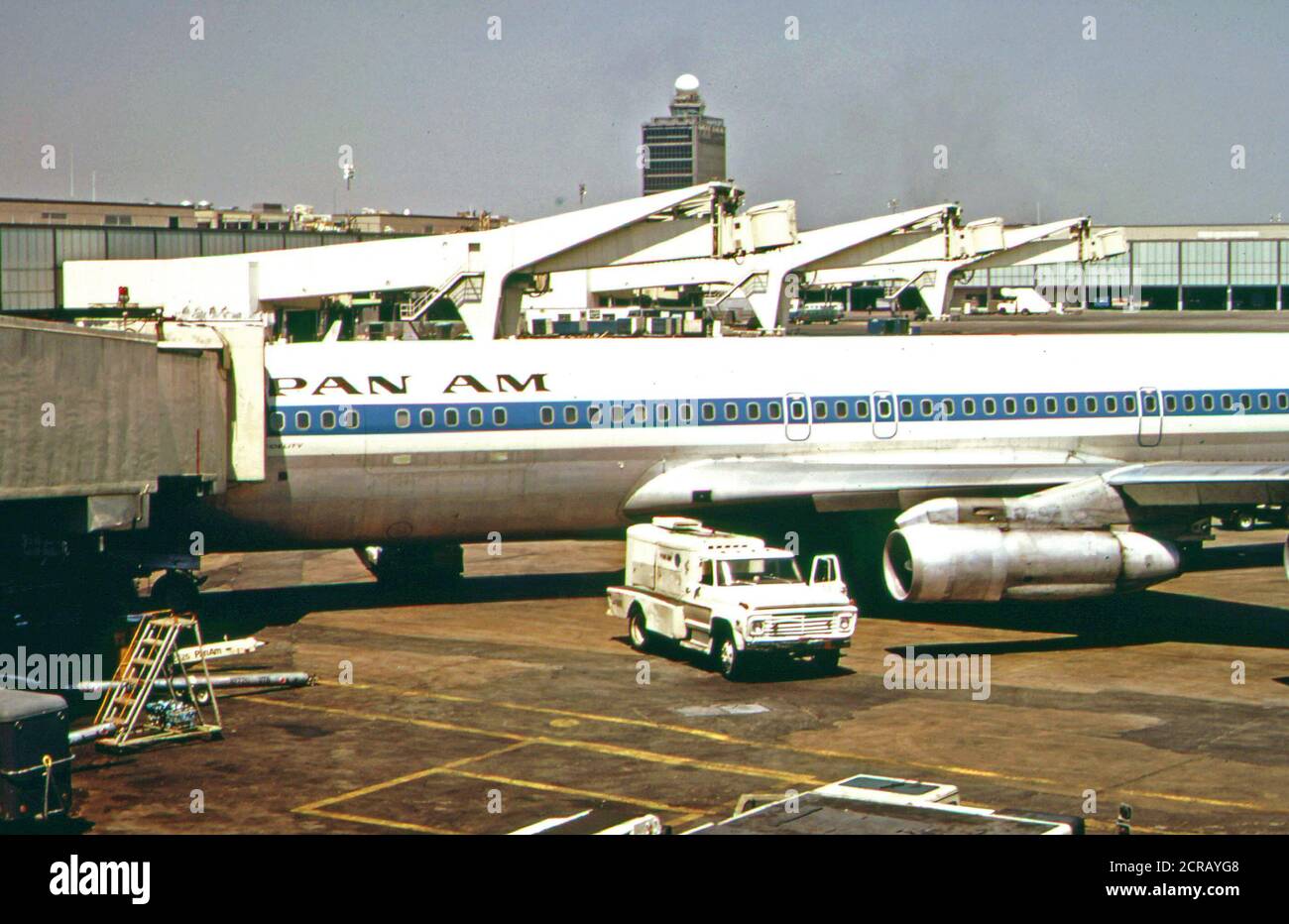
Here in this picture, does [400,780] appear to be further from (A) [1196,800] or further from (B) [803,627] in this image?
(A) [1196,800]

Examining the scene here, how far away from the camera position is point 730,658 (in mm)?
25953

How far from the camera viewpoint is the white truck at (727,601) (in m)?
25.5

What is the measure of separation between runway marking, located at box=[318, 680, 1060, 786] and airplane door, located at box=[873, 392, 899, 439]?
497 inches

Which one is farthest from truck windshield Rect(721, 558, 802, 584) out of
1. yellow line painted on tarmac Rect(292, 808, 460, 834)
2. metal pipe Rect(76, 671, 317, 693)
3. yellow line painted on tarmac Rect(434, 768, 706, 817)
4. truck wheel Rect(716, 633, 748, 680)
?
yellow line painted on tarmac Rect(292, 808, 460, 834)

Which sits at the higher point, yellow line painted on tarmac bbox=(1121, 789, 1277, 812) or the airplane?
the airplane

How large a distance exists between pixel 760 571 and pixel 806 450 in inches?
277

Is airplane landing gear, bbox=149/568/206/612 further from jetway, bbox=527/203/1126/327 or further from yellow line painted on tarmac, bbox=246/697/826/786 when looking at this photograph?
jetway, bbox=527/203/1126/327

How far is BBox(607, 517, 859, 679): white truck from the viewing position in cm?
2555

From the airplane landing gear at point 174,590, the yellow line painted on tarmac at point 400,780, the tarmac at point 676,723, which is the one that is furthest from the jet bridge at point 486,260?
the yellow line painted on tarmac at point 400,780

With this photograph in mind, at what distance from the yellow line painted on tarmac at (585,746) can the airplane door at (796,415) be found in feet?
42.1

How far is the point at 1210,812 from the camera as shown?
18391 millimetres

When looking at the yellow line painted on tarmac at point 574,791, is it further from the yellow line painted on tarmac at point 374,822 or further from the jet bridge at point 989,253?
the jet bridge at point 989,253
